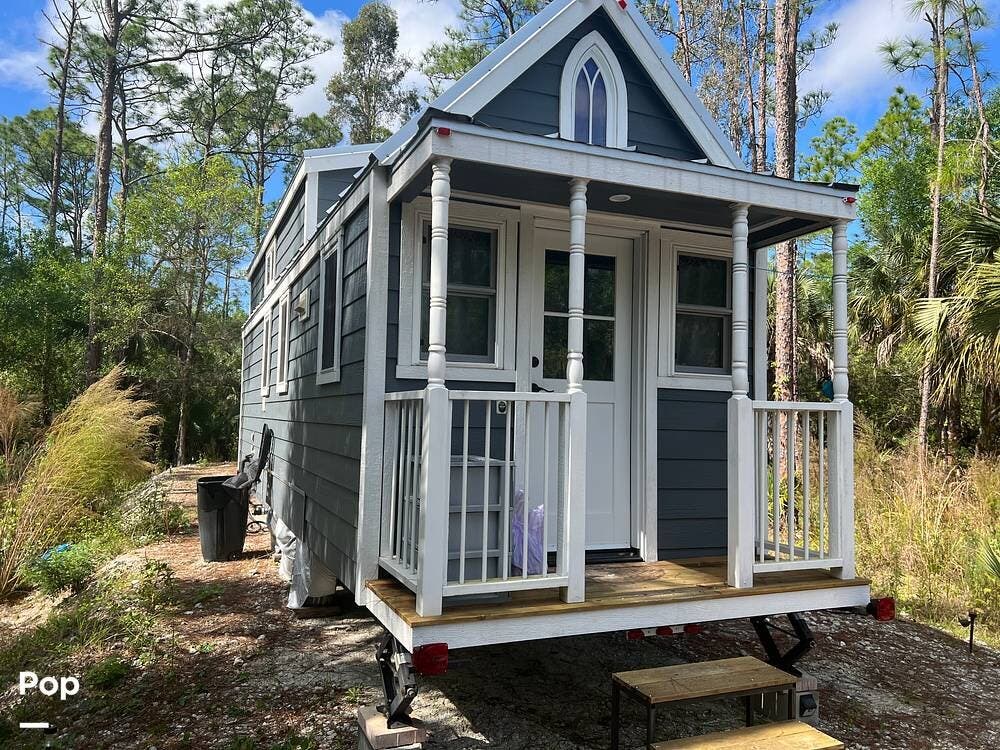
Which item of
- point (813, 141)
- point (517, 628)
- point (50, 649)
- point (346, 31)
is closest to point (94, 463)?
point (50, 649)

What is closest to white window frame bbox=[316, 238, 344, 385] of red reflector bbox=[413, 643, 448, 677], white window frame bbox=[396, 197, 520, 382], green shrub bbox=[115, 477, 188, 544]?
white window frame bbox=[396, 197, 520, 382]

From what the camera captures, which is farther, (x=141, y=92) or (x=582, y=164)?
(x=141, y=92)

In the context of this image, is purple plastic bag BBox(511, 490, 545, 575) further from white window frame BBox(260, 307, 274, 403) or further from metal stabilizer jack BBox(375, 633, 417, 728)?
white window frame BBox(260, 307, 274, 403)

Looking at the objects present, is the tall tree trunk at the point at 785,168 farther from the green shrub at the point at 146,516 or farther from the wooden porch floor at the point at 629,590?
the green shrub at the point at 146,516

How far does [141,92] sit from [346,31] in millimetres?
7164

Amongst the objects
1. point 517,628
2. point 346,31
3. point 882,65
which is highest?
point 346,31

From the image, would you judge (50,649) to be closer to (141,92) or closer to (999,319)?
(999,319)

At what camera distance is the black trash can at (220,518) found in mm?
7129

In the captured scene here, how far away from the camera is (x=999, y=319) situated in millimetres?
6723

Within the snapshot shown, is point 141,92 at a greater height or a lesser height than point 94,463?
greater

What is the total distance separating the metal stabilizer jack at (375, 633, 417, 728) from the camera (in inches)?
117

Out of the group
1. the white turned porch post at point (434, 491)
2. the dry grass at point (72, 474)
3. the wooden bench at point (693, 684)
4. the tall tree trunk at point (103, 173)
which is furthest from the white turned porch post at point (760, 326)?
the tall tree trunk at point (103, 173)

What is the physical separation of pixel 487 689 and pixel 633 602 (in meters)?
1.46

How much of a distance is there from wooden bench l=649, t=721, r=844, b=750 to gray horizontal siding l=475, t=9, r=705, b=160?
347cm
